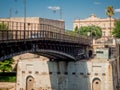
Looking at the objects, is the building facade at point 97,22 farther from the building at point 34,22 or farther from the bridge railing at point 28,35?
the bridge railing at point 28,35

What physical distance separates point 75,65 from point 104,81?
4.72 meters

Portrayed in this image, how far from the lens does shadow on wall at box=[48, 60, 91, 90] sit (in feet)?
163

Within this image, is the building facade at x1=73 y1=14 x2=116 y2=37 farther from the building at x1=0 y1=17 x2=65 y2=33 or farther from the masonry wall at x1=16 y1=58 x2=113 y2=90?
the masonry wall at x1=16 y1=58 x2=113 y2=90

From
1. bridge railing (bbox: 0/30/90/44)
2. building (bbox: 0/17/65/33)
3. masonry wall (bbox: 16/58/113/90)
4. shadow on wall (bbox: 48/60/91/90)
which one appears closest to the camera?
bridge railing (bbox: 0/30/90/44)

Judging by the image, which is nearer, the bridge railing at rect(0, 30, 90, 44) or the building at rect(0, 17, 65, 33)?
the bridge railing at rect(0, 30, 90, 44)

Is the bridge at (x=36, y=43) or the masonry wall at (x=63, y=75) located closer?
the bridge at (x=36, y=43)

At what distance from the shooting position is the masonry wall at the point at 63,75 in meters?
49.1

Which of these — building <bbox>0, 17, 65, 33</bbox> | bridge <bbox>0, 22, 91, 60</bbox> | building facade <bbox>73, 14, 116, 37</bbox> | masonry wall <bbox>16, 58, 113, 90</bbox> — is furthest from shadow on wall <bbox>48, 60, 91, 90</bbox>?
building facade <bbox>73, 14, 116, 37</bbox>

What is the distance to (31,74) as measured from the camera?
51625mm

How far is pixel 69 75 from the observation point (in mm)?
50656

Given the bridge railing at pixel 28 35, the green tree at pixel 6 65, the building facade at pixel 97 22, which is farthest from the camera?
the building facade at pixel 97 22

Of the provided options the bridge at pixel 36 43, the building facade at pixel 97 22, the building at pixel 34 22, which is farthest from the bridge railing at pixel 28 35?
the building facade at pixel 97 22

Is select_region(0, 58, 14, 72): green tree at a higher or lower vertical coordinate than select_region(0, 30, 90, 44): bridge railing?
lower

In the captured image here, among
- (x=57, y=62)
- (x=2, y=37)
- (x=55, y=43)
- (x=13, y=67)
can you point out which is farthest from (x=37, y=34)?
(x=13, y=67)
